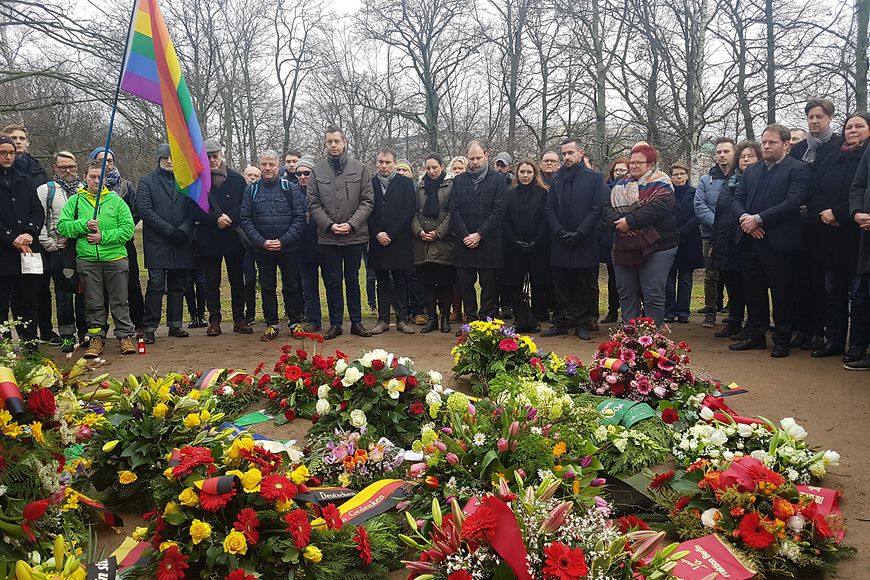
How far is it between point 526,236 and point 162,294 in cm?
433

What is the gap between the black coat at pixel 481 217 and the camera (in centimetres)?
750

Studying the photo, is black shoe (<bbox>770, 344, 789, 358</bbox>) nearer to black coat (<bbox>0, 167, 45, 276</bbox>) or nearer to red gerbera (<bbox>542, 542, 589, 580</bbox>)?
red gerbera (<bbox>542, 542, 589, 580</bbox>)

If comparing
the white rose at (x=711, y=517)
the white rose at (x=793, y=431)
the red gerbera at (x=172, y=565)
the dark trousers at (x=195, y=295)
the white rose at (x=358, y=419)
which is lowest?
the white rose at (x=711, y=517)

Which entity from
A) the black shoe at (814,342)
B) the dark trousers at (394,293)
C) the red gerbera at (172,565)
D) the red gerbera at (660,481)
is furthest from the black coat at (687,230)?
the red gerbera at (172,565)

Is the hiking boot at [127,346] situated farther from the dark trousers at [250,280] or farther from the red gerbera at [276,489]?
the red gerbera at [276,489]

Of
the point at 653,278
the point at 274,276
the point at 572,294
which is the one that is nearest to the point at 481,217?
the point at 572,294

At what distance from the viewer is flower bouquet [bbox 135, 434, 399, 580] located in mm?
2426

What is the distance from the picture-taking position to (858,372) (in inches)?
219

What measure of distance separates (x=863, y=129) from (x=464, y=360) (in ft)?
13.7

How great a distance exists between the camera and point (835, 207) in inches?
233

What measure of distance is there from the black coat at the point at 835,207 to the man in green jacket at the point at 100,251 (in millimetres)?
6896

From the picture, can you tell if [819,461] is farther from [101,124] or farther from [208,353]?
[101,124]

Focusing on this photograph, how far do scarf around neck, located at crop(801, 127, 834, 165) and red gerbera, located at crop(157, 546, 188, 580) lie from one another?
6523mm

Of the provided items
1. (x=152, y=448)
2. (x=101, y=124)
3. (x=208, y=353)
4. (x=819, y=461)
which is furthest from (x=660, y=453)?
(x=101, y=124)
